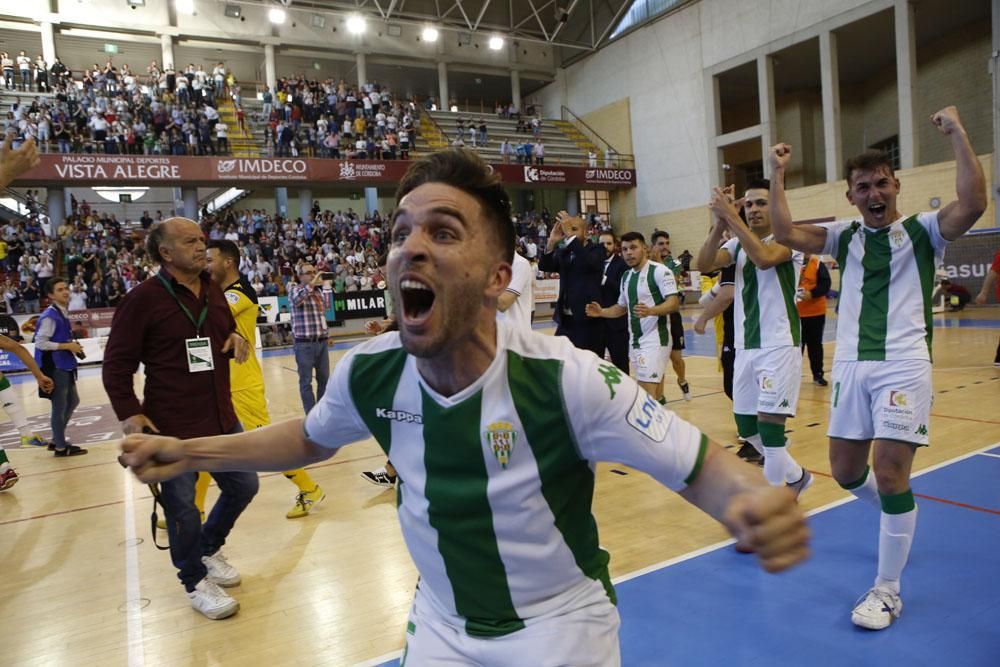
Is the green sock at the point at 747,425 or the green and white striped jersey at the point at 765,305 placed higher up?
the green and white striped jersey at the point at 765,305

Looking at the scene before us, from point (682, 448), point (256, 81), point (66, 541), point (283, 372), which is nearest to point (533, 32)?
point (256, 81)

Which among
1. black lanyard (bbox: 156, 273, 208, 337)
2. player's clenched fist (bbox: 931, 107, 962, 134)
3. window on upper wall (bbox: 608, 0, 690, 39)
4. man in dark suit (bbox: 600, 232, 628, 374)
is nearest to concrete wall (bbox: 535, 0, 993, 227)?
window on upper wall (bbox: 608, 0, 690, 39)

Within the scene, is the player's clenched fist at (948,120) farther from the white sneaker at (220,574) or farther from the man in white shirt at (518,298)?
the white sneaker at (220,574)

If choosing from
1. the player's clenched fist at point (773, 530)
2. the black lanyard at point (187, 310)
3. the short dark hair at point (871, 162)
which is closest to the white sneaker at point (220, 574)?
the black lanyard at point (187, 310)

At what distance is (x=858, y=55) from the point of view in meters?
25.6

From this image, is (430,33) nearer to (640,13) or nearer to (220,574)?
(640,13)

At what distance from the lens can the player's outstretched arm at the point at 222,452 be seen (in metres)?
1.73

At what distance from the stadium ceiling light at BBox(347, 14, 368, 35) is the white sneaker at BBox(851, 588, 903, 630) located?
98.6ft

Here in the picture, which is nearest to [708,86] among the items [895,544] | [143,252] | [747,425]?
[143,252]

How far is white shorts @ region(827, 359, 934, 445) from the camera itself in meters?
2.99

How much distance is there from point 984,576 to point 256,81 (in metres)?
36.5

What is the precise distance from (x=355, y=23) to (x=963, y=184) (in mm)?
29842

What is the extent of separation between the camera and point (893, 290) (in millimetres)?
3236

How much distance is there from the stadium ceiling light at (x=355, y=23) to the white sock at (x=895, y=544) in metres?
29.9
